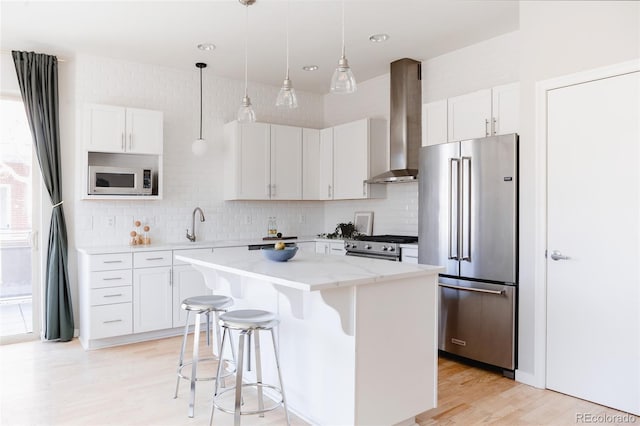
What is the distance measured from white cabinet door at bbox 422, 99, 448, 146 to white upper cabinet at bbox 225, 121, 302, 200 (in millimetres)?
1872

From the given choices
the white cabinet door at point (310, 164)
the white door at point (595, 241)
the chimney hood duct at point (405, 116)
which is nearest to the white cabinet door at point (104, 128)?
the white cabinet door at point (310, 164)

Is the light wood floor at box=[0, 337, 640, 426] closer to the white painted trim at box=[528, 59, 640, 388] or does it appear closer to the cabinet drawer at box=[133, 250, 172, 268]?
the white painted trim at box=[528, 59, 640, 388]

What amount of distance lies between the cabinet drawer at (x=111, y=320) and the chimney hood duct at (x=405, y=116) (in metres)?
2.97

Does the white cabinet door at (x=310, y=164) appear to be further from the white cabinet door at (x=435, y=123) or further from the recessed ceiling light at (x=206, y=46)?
the white cabinet door at (x=435, y=123)

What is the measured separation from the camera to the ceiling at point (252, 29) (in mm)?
3637

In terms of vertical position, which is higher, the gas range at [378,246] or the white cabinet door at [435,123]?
the white cabinet door at [435,123]

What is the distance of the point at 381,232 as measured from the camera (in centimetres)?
558

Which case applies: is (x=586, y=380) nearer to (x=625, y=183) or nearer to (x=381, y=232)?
(x=625, y=183)

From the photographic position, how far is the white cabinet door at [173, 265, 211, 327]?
4.71 m

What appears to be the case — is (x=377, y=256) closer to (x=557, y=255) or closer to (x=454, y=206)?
(x=454, y=206)

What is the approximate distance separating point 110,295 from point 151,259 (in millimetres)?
494

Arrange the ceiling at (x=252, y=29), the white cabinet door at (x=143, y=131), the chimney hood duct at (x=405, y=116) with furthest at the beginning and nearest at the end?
the chimney hood duct at (x=405, y=116) → the white cabinet door at (x=143, y=131) → the ceiling at (x=252, y=29)

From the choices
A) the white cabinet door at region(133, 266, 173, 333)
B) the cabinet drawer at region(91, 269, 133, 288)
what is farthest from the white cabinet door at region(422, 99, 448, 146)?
the cabinet drawer at region(91, 269, 133, 288)

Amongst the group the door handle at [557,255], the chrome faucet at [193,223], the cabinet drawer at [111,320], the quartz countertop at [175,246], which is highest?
the chrome faucet at [193,223]
